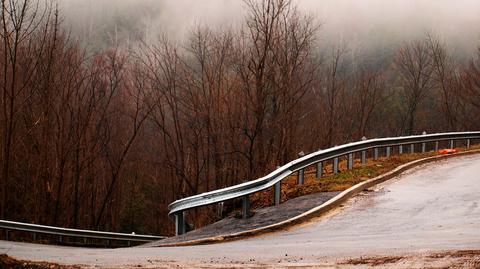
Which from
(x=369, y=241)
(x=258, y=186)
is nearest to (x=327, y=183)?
(x=258, y=186)

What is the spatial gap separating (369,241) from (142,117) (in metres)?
A: 33.6

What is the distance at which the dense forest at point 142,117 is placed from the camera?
29.2 m

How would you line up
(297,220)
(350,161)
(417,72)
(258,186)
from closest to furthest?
(297,220) → (258,186) → (350,161) → (417,72)

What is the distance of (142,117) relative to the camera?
142 feet

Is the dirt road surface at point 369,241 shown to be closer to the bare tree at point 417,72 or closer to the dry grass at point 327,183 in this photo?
the dry grass at point 327,183

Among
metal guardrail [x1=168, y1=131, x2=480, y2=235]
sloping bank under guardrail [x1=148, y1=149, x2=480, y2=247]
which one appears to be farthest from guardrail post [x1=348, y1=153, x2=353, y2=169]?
sloping bank under guardrail [x1=148, y1=149, x2=480, y2=247]

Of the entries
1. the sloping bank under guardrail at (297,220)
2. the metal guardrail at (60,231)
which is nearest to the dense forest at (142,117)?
the metal guardrail at (60,231)

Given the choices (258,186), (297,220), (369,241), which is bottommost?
(369,241)

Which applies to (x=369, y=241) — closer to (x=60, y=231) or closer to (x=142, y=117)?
(x=60, y=231)

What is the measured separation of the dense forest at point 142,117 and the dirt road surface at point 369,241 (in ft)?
36.7

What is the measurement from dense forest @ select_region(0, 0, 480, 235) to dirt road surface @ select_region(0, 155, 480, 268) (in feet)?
36.7

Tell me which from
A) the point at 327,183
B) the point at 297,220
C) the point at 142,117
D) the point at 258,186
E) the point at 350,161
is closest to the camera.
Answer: the point at 297,220

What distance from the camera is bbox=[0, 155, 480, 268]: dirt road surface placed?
8.59 m

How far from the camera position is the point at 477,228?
11.5 metres
